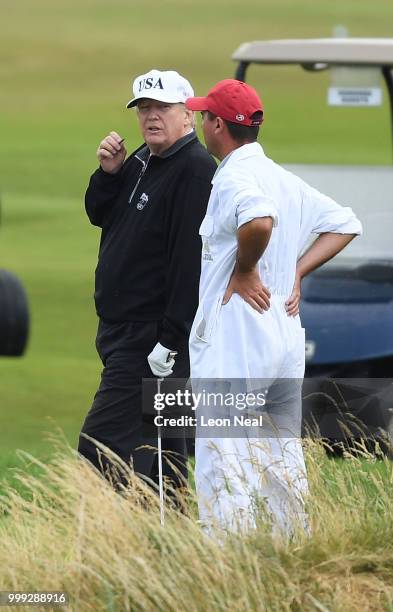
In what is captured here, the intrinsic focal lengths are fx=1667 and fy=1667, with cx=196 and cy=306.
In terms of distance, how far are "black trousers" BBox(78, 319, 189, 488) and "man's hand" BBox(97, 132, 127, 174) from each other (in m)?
0.57

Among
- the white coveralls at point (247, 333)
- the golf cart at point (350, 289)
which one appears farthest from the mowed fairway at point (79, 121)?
the white coveralls at point (247, 333)

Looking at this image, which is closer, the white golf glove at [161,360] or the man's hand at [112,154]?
the white golf glove at [161,360]

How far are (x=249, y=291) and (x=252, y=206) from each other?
30 cm

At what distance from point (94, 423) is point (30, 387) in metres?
4.73

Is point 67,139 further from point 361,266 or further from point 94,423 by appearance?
point 94,423

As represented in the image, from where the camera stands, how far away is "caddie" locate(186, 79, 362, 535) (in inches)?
201

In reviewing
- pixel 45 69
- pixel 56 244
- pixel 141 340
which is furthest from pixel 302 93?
pixel 141 340

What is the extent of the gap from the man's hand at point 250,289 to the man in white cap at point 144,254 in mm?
547

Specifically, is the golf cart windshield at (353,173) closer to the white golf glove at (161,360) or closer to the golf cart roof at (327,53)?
the golf cart roof at (327,53)

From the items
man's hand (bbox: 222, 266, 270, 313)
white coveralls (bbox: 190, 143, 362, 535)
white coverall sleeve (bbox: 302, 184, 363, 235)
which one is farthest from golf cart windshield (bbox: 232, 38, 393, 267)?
man's hand (bbox: 222, 266, 270, 313)

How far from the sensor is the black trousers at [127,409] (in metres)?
5.95

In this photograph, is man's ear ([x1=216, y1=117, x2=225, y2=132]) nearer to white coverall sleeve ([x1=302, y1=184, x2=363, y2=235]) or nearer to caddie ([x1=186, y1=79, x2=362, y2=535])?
caddie ([x1=186, y1=79, x2=362, y2=535])

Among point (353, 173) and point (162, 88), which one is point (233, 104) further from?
point (353, 173)

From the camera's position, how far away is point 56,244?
58.7ft
